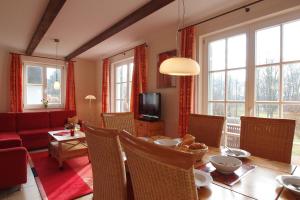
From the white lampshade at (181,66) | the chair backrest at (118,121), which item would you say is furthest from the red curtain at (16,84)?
Answer: the white lampshade at (181,66)

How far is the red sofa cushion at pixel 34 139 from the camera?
4.06 m

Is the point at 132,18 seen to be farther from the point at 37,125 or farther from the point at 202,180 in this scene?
the point at 37,125

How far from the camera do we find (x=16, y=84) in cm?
504

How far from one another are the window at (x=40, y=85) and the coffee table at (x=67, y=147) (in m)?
2.58

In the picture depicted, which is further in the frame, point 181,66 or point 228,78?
point 228,78

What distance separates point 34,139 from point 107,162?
3.65 metres

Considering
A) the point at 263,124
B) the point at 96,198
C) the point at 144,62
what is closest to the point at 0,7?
the point at 144,62

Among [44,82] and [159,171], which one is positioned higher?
[44,82]

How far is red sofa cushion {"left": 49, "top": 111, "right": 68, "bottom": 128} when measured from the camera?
16.1ft

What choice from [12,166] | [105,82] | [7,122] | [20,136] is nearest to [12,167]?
[12,166]

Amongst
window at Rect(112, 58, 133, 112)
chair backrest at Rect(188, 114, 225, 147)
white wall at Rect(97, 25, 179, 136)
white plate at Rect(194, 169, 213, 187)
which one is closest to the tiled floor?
chair backrest at Rect(188, 114, 225, 147)

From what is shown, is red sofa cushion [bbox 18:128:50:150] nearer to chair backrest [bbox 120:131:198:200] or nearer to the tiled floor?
the tiled floor

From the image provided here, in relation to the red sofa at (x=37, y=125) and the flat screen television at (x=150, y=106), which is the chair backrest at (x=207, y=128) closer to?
the flat screen television at (x=150, y=106)

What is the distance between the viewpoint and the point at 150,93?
381 centimetres
